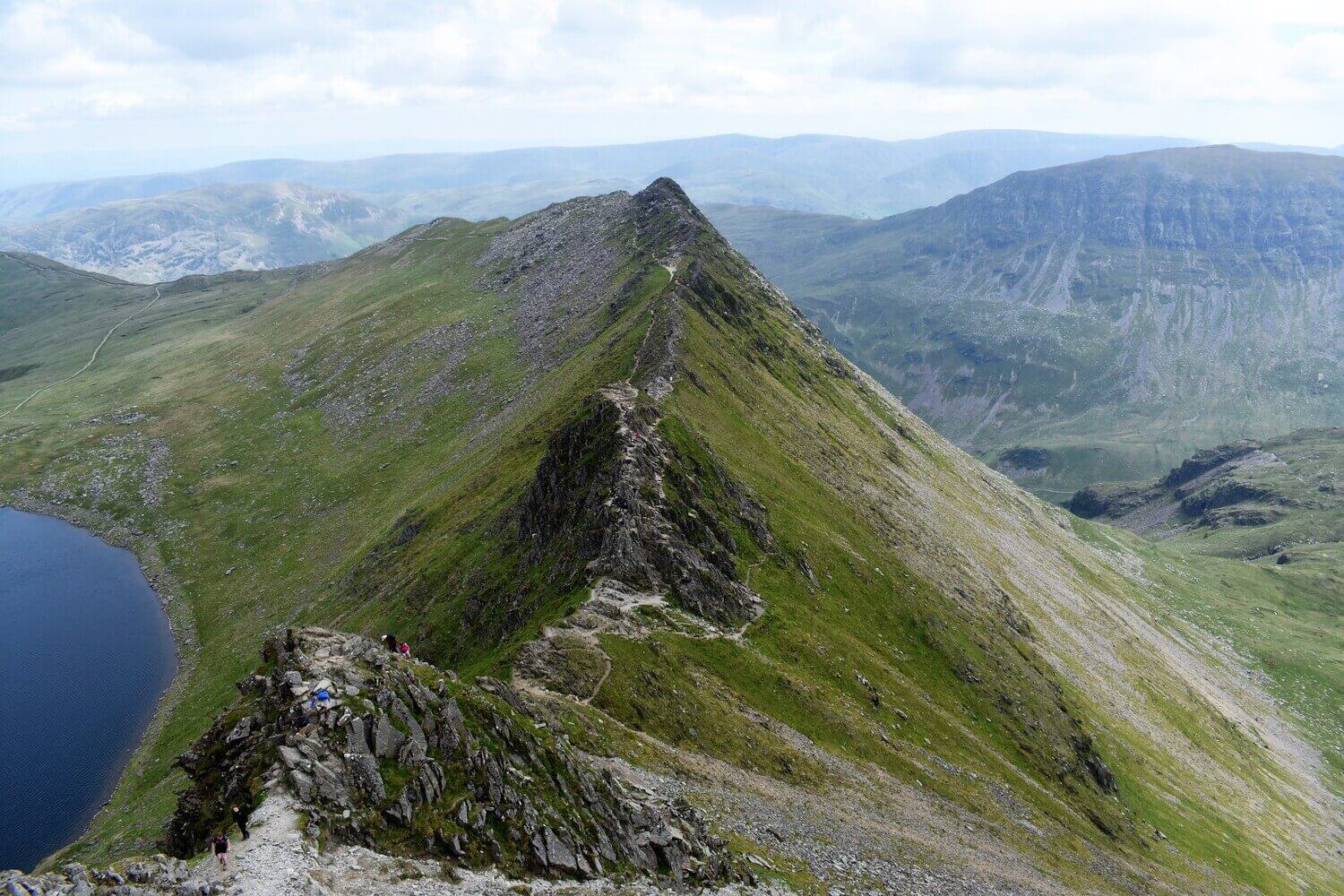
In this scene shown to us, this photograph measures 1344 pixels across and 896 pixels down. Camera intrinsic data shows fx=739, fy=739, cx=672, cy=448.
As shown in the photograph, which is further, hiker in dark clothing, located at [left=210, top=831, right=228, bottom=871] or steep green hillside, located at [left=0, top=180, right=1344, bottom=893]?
steep green hillside, located at [left=0, top=180, right=1344, bottom=893]

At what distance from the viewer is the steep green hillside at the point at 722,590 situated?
60812 mm

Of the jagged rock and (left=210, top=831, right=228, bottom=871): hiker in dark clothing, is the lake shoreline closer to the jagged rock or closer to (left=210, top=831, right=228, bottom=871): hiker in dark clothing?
the jagged rock

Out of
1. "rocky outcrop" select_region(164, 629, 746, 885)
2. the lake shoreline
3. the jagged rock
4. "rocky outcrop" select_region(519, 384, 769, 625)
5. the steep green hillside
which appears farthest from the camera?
the lake shoreline

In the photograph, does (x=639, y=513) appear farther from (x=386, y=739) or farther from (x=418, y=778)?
(x=418, y=778)

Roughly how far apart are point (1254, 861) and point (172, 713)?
139 meters

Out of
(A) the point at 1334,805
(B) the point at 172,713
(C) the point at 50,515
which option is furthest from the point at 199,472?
(A) the point at 1334,805

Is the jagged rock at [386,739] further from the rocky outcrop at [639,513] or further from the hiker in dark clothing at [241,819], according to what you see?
the rocky outcrop at [639,513]

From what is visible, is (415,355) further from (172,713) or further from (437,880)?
(437,880)

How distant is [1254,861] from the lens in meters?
93.4

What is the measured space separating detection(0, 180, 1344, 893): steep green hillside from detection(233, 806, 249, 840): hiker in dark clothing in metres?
21.6

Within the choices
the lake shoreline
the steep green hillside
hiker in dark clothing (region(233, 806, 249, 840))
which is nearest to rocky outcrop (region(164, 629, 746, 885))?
hiker in dark clothing (region(233, 806, 249, 840))

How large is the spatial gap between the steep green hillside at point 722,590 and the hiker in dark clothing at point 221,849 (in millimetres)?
23315

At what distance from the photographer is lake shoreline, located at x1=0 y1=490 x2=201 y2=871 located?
282 feet

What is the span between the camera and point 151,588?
420 ft
